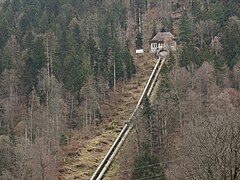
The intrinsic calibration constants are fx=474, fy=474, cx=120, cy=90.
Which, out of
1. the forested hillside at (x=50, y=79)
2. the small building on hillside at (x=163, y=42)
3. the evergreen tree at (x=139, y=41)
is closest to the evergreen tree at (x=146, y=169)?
the forested hillside at (x=50, y=79)

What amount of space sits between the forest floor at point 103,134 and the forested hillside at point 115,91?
0.23m

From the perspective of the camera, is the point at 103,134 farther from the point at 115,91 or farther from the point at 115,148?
the point at 115,91

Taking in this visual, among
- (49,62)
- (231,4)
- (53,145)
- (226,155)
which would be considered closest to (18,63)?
(49,62)

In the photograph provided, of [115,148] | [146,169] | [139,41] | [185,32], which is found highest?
[185,32]

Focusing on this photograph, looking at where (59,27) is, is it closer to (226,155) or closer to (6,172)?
(6,172)

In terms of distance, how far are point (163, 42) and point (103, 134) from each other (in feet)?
90.0

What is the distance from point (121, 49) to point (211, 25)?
46.0 feet

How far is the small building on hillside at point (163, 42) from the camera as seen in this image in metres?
76.0

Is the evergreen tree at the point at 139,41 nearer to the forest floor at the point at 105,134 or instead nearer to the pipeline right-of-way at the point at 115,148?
the forest floor at the point at 105,134

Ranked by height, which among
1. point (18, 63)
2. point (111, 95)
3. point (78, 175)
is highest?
point (18, 63)

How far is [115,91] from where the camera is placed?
6650cm

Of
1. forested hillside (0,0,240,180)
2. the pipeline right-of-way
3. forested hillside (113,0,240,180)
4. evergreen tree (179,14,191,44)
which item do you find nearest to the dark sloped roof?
forested hillside (0,0,240,180)

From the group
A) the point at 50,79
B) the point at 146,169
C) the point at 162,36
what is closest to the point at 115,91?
the point at 50,79

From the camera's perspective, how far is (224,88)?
52594 mm
